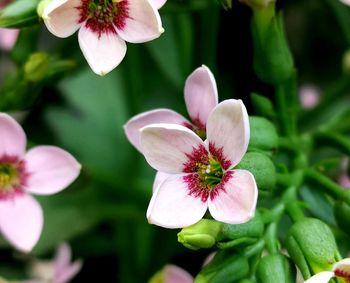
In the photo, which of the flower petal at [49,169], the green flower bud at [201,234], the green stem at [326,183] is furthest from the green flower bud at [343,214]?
the flower petal at [49,169]

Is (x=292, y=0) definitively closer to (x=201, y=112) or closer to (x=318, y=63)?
(x=318, y=63)

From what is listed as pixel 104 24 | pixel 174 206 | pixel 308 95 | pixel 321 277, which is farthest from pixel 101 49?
pixel 308 95

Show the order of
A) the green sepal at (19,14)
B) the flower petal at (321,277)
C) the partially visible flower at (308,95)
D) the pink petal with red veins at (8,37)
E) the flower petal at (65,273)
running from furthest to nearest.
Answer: the partially visible flower at (308,95) → the pink petal with red veins at (8,37) → the flower petal at (65,273) → the green sepal at (19,14) → the flower petal at (321,277)

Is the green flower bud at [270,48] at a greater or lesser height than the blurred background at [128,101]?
greater

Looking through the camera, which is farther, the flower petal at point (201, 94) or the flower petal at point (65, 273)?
the flower petal at point (65, 273)

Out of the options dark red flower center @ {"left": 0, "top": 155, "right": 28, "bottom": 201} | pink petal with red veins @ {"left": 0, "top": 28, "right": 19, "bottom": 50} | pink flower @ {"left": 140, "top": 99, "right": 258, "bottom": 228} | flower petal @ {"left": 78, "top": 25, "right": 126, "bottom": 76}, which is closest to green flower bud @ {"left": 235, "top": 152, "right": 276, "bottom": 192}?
pink flower @ {"left": 140, "top": 99, "right": 258, "bottom": 228}

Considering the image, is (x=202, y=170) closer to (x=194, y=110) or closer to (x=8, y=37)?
(x=194, y=110)

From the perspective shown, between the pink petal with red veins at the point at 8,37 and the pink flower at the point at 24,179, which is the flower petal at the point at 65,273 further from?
the pink petal with red veins at the point at 8,37
